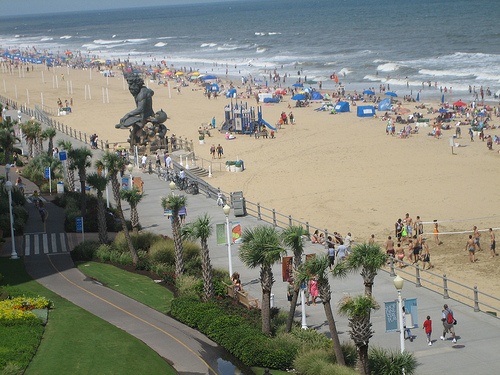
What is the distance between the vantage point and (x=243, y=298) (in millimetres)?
23719

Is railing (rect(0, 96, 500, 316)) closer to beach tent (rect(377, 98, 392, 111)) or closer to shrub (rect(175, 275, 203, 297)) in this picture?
shrub (rect(175, 275, 203, 297))

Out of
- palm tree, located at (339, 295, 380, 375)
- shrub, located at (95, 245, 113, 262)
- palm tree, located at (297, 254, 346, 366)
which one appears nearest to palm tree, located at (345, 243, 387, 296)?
palm tree, located at (297, 254, 346, 366)

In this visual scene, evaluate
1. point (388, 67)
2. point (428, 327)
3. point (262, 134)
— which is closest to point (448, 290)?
point (428, 327)

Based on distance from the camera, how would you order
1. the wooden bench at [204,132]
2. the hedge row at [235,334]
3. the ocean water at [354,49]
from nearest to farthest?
the hedge row at [235,334] < the wooden bench at [204,132] < the ocean water at [354,49]

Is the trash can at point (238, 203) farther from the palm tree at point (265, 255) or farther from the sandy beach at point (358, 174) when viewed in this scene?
the palm tree at point (265, 255)

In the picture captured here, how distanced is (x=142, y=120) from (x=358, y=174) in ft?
41.4

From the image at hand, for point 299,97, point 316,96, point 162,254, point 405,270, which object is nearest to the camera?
point 162,254

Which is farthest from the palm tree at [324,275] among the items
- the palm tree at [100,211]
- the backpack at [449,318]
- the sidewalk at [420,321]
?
the palm tree at [100,211]

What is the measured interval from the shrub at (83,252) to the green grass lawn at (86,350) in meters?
6.51

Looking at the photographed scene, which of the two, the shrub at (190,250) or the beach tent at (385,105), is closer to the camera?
the shrub at (190,250)

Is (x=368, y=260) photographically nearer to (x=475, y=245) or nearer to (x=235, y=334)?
(x=235, y=334)

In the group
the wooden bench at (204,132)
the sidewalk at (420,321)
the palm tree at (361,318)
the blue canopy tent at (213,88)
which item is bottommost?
the wooden bench at (204,132)

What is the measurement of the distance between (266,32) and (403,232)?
467 ft

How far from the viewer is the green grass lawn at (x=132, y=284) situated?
24.2 metres
